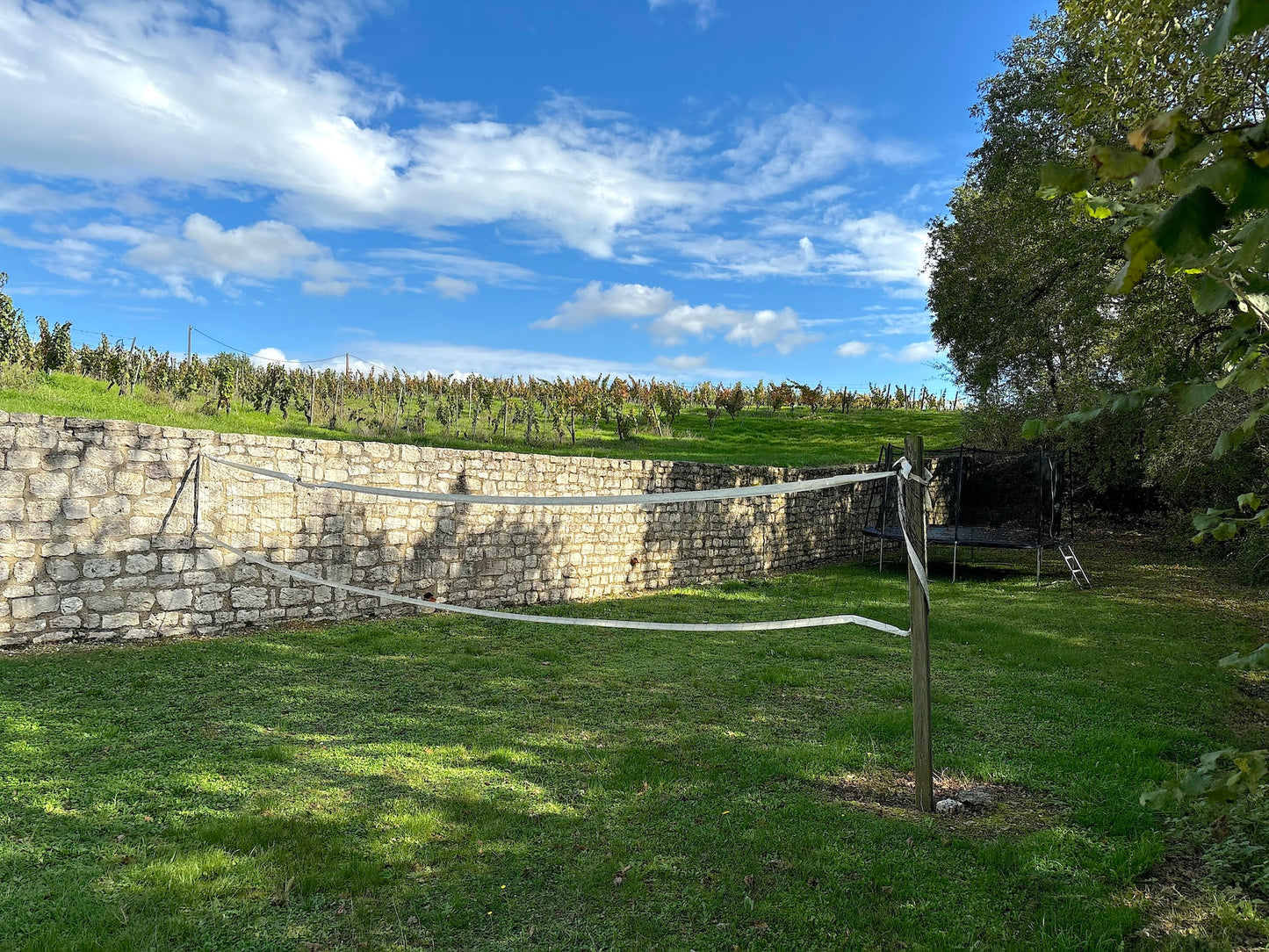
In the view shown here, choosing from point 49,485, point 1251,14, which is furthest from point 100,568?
point 1251,14

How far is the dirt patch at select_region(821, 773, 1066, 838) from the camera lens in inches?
139

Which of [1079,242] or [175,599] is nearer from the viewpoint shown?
[175,599]

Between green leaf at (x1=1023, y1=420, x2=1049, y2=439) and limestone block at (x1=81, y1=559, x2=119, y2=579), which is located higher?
green leaf at (x1=1023, y1=420, x2=1049, y2=439)

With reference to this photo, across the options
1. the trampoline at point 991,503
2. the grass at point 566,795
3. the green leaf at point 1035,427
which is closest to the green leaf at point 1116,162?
the green leaf at point 1035,427

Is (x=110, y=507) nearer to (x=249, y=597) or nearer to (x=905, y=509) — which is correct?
(x=249, y=597)

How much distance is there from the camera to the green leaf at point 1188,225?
86cm

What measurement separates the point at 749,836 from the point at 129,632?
5.88 meters

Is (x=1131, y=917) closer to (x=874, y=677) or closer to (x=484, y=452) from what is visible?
(x=874, y=677)

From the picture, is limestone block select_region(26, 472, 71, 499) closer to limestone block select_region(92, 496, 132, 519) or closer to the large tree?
limestone block select_region(92, 496, 132, 519)

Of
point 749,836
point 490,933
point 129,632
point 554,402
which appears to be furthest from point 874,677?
point 554,402

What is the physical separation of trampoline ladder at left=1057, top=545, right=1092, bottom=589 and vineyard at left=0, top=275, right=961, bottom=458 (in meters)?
8.27

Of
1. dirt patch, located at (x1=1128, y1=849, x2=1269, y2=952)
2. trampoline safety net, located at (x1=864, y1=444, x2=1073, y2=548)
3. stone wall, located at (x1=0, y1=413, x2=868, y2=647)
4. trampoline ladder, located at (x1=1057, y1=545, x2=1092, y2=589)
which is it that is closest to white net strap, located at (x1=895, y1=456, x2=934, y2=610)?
dirt patch, located at (x1=1128, y1=849, x2=1269, y2=952)

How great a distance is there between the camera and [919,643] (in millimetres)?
3598

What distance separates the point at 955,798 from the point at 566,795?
6.81 ft
